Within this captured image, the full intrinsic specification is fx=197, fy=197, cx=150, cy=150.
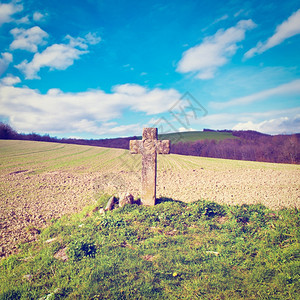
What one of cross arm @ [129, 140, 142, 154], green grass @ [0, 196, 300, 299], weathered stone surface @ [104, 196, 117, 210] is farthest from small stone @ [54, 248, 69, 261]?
cross arm @ [129, 140, 142, 154]

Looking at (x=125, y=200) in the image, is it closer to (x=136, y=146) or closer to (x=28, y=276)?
(x=136, y=146)

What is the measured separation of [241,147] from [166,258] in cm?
4493

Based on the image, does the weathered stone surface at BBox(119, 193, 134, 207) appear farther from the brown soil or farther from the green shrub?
the brown soil

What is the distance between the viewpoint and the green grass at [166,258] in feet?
12.8

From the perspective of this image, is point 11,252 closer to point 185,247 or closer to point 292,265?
point 185,247

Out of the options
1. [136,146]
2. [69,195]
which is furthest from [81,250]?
[69,195]

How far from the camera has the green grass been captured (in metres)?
3.91

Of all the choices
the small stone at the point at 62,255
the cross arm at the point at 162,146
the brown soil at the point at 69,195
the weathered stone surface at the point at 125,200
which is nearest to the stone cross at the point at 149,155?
the cross arm at the point at 162,146

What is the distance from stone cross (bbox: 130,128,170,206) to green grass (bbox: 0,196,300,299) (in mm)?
988

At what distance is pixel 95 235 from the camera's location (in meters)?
6.23

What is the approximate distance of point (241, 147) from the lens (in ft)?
147

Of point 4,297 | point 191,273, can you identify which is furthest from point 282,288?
point 4,297

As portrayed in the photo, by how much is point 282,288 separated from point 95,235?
4.91 m

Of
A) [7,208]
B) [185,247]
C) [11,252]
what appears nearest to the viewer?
[185,247]
